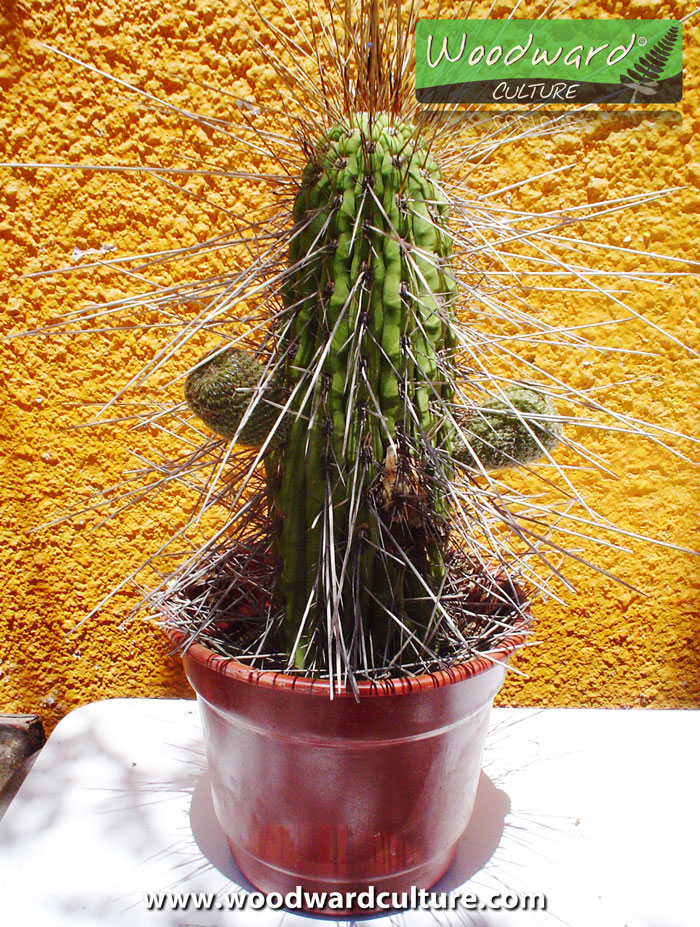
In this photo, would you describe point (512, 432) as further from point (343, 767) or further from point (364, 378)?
point (343, 767)

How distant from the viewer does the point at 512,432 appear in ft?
1.86

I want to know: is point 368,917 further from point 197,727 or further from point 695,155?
point 695,155

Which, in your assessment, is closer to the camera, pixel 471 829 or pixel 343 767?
pixel 343 767

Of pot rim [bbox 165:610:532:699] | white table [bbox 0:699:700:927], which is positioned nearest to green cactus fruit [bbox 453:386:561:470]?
pot rim [bbox 165:610:532:699]

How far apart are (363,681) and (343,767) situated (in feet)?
0.21

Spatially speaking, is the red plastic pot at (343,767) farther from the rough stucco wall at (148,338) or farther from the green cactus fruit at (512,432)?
the rough stucco wall at (148,338)

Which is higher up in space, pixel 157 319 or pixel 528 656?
pixel 157 319

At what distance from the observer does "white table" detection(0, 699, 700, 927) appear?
594mm

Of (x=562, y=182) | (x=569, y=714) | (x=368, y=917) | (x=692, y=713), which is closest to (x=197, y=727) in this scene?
(x=368, y=917)

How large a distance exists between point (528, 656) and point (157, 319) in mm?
674

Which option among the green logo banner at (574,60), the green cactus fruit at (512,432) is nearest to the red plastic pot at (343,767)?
the green cactus fruit at (512,432)

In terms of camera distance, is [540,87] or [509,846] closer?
[509,846]

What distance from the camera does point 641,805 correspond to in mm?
734

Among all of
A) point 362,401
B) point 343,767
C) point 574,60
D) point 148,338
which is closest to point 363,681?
point 343,767
